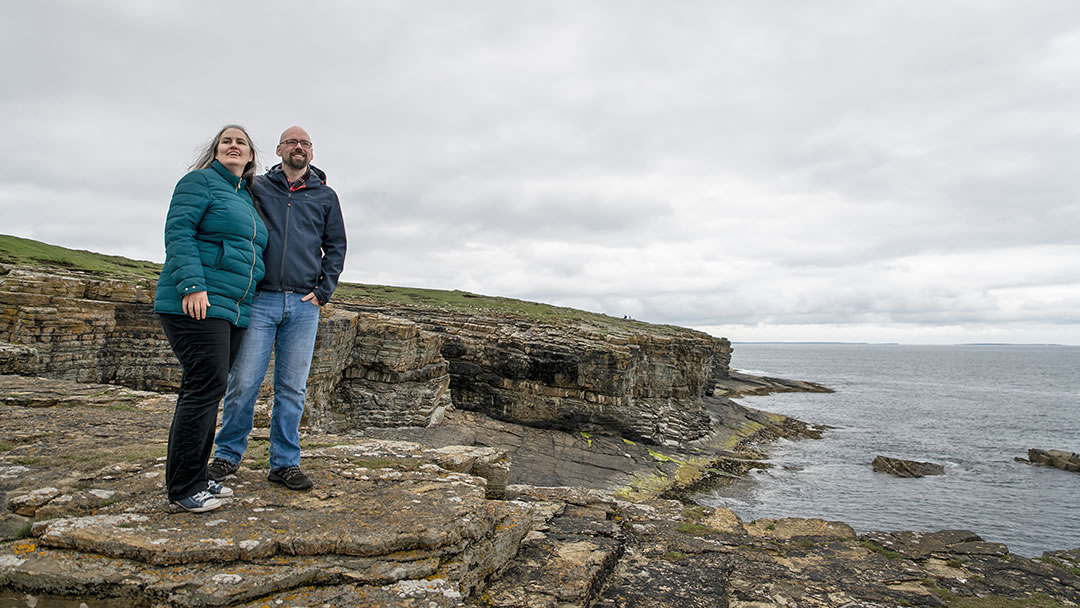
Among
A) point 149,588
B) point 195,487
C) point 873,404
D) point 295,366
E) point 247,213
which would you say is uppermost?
point 247,213

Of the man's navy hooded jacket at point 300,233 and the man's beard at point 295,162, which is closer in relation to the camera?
the man's navy hooded jacket at point 300,233

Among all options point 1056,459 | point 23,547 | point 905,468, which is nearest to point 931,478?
point 905,468

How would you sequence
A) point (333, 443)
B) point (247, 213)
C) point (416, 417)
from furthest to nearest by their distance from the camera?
point (416, 417), point (333, 443), point (247, 213)

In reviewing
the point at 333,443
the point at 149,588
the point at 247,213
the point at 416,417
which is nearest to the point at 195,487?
the point at 149,588

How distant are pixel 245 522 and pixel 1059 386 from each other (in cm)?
14283

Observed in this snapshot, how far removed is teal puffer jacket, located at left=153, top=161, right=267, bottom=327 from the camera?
13.8 ft

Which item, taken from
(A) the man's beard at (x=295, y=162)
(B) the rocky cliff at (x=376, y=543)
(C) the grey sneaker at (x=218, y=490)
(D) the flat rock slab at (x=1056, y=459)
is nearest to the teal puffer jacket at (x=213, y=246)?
(A) the man's beard at (x=295, y=162)

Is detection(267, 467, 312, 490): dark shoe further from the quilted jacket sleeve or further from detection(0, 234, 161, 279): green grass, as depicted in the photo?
detection(0, 234, 161, 279): green grass

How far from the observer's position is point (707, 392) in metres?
59.3

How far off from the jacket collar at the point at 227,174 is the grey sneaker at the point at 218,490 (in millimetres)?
2508

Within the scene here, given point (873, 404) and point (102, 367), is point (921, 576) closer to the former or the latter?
point (102, 367)

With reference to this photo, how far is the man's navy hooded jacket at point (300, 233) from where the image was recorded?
5.02 meters

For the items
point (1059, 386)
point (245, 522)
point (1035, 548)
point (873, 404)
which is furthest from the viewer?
point (1059, 386)

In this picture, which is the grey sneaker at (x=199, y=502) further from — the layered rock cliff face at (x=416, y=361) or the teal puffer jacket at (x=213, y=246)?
the layered rock cliff face at (x=416, y=361)
